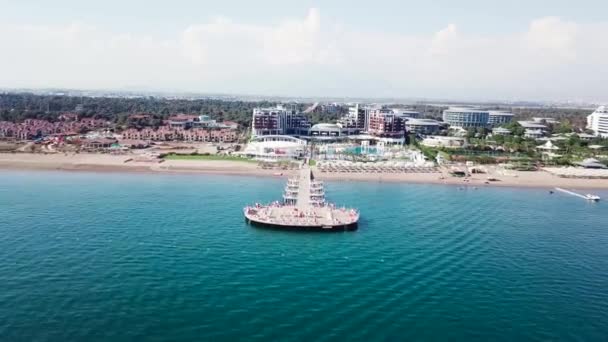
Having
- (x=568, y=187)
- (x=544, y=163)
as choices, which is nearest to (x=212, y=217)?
(x=568, y=187)

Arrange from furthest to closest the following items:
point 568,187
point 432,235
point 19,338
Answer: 1. point 568,187
2. point 432,235
3. point 19,338

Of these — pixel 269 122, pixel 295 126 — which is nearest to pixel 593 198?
pixel 269 122

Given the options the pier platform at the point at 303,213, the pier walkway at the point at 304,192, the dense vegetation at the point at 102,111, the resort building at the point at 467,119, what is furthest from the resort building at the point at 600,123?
the pier platform at the point at 303,213

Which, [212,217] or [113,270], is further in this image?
[212,217]

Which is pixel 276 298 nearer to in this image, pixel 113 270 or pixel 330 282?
pixel 330 282

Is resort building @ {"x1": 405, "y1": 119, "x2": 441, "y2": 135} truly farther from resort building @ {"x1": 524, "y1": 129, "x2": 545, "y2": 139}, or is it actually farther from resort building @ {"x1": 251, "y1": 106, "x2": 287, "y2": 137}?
resort building @ {"x1": 251, "y1": 106, "x2": 287, "y2": 137}

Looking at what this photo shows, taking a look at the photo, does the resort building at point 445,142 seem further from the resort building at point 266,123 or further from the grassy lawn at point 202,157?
the grassy lawn at point 202,157
